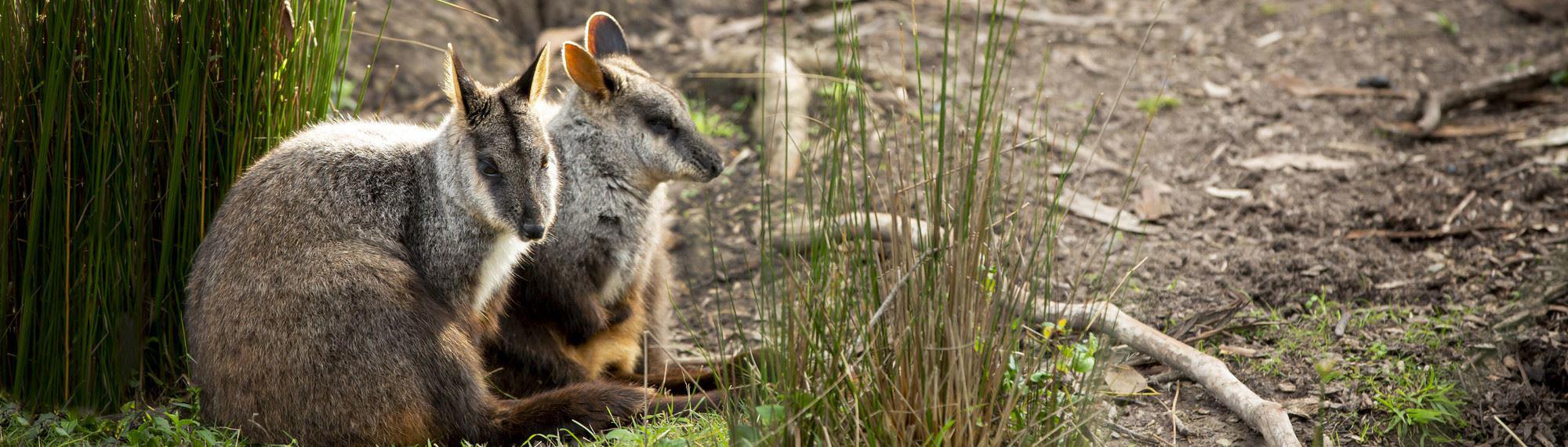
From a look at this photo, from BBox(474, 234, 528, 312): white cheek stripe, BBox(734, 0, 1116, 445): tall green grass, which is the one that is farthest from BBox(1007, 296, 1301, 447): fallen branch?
BBox(474, 234, 528, 312): white cheek stripe

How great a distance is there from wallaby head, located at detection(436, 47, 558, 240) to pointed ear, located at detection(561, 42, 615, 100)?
0.49 m

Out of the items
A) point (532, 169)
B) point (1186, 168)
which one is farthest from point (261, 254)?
point (1186, 168)

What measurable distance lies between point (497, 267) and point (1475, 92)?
5937 mm

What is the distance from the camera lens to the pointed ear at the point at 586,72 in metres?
4.54

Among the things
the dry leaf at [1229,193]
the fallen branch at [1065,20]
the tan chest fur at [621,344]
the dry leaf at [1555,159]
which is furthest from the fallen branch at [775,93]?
the dry leaf at [1555,159]

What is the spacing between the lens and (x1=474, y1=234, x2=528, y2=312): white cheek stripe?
4.13m

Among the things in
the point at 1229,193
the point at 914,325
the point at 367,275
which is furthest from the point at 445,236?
the point at 1229,193

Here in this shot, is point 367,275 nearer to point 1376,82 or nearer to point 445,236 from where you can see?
point 445,236

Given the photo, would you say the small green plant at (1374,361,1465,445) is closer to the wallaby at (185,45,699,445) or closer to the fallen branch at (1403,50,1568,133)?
the wallaby at (185,45,699,445)

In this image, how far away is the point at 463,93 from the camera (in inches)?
153

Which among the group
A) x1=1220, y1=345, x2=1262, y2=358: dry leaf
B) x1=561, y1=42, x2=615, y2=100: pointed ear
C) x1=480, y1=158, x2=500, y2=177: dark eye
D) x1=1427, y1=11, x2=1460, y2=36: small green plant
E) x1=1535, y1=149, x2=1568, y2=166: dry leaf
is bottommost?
x1=1220, y1=345, x2=1262, y2=358: dry leaf

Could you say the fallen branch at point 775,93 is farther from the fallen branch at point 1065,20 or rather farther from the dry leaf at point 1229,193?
the fallen branch at point 1065,20

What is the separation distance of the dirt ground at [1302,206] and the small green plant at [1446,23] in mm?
24

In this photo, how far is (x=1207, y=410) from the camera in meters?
4.17
